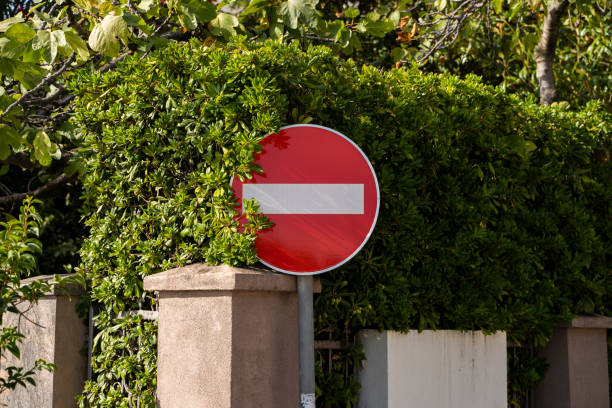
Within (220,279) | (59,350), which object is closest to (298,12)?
(220,279)

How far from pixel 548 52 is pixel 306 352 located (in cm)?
533

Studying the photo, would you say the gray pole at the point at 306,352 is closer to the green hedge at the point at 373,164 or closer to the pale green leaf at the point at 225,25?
the green hedge at the point at 373,164

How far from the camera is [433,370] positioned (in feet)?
14.4

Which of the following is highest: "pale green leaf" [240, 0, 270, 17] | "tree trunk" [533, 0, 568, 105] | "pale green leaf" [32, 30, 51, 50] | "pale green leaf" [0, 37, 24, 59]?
"tree trunk" [533, 0, 568, 105]

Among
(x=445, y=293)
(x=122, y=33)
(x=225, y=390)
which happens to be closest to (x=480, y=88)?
(x=445, y=293)

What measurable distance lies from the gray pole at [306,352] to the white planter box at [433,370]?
96 cm

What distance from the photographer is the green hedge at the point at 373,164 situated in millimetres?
3934

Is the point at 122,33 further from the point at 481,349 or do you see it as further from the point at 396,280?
the point at 481,349

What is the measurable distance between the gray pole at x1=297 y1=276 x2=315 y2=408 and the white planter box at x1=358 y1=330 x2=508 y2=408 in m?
0.96

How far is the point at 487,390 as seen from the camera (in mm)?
4602

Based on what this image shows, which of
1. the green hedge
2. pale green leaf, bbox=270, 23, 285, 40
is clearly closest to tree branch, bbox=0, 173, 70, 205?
the green hedge

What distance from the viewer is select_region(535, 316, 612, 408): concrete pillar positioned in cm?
522

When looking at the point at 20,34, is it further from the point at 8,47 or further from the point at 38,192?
the point at 38,192

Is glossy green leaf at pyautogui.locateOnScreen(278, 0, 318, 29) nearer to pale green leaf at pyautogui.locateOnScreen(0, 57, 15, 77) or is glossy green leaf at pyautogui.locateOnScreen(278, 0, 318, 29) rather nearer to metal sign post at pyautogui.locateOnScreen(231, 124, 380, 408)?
metal sign post at pyautogui.locateOnScreen(231, 124, 380, 408)
